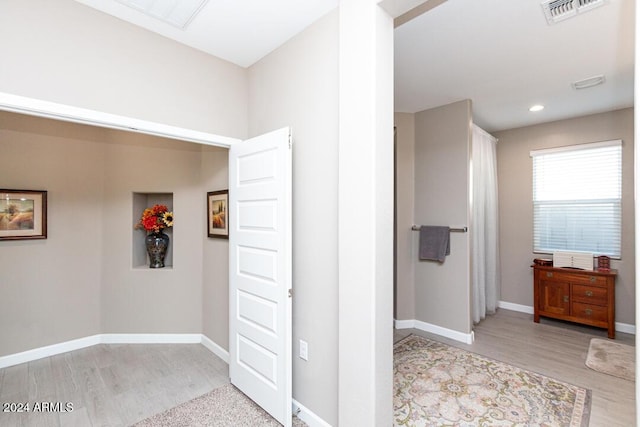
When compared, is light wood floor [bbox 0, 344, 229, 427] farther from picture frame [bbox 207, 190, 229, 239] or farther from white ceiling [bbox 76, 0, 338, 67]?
white ceiling [bbox 76, 0, 338, 67]

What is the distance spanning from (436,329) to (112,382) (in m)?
3.38

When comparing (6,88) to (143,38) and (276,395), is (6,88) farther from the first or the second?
(276,395)

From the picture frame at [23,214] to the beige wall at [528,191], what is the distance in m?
5.87

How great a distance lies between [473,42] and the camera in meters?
2.28

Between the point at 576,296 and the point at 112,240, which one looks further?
the point at 576,296

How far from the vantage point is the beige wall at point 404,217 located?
3902mm

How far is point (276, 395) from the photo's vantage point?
2.08 meters

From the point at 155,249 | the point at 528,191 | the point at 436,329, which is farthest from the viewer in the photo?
the point at 528,191

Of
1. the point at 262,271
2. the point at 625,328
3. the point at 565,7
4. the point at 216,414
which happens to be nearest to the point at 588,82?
the point at 565,7

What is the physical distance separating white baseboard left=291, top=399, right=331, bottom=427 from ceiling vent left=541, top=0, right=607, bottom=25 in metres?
3.00

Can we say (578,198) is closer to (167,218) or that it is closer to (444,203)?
(444,203)

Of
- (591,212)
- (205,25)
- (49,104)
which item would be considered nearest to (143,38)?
(205,25)

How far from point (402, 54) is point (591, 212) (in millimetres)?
3517

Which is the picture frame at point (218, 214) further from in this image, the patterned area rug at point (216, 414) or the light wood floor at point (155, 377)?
the patterned area rug at point (216, 414)
